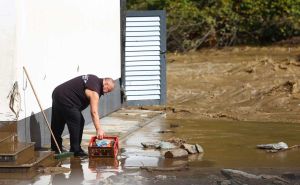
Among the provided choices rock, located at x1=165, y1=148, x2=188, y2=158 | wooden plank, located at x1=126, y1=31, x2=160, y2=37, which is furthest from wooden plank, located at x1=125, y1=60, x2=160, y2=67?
rock, located at x1=165, y1=148, x2=188, y2=158

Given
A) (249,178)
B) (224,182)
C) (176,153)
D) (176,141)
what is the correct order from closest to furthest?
(224,182) → (249,178) → (176,153) → (176,141)

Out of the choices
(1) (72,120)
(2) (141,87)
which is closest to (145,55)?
(2) (141,87)

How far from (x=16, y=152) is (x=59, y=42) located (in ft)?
11.9

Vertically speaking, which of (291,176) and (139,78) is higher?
(139,78)

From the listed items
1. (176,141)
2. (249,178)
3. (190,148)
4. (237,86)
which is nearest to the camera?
(249,178)

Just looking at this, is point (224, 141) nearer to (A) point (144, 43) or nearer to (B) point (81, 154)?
(B) point (81, 154)

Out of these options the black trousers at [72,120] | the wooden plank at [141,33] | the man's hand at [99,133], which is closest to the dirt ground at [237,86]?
the wooden plank at [141,33]

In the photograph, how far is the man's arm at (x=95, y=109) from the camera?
1135cm

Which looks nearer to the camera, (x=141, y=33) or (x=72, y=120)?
(x=72, y=120)

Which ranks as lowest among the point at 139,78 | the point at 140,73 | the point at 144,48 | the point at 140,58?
the point at 139,78

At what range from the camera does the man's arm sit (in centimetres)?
1135

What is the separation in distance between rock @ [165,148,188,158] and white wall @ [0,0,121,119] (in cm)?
228

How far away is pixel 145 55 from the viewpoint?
65.7ft

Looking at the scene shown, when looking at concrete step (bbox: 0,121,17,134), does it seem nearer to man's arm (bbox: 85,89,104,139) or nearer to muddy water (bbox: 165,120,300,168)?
man's arm (bbox: 85,89,104,139)
